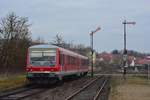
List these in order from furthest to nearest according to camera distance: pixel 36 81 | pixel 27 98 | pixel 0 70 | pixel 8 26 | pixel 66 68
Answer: pixel 8 26
pixel 0 70
pixel 66 68
pixel 36 81
pixel 27 98

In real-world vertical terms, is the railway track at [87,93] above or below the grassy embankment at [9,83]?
below

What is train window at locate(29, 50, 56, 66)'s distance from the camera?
35.3 metres

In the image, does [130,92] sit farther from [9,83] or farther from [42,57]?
[9,83]

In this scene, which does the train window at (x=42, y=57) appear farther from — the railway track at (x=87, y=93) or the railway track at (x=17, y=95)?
the railway track at (x=17, y=95)

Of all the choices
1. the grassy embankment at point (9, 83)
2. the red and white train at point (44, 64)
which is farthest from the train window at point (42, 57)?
the grassy embankment at point (9, 83)

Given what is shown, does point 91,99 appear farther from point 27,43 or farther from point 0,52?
point 27,43

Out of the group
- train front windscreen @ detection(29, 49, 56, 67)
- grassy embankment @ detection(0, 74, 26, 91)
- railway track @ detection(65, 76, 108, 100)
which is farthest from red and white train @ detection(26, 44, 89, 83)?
railway track @ detection(65, 76, 108, 100)

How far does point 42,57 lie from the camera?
3572cm

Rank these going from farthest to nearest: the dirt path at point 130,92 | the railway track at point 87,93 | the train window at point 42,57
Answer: the train window at point 42,57 < the railway track at point 87,93 < the dirt path at point 130,92

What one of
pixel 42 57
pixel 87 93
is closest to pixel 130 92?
pixel 87 93

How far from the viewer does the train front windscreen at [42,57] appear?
116ft

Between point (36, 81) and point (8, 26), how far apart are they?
75.8 feet

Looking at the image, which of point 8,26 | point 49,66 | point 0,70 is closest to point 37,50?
point 49,66

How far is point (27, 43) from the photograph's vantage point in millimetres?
59281
